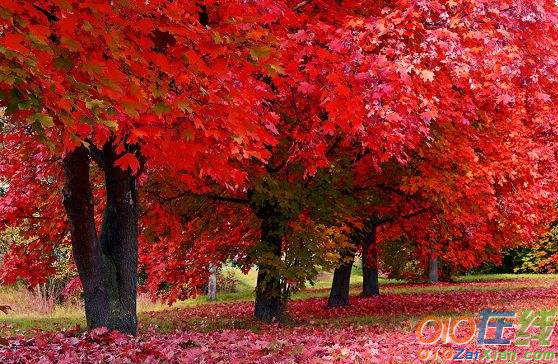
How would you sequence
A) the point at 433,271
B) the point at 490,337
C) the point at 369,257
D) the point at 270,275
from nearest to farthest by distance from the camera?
the point at 490,337, the point at 270,275, the point at 369,257, the point at 433,271

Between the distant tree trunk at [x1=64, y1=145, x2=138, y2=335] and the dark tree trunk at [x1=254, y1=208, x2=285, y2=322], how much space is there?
348 centimetres

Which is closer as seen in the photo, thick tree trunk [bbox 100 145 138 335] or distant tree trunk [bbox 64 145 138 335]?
distant tree trunk [bbox 64 145 138 335]

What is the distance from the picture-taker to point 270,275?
43.5 ft

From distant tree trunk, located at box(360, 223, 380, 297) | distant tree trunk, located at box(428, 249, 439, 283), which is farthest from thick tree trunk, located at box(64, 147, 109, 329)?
distant tree trunk, located at box(428, 249, 439, 283)

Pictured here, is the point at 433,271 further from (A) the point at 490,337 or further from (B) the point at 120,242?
(B) the point at 120,242

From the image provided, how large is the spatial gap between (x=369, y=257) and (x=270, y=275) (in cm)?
812

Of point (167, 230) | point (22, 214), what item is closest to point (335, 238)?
point (167, 230)

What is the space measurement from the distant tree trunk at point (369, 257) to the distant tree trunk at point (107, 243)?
877cm

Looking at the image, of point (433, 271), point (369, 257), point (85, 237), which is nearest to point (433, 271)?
point (433, 271)

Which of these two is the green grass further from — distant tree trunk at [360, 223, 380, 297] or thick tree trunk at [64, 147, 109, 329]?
distant tree trunk at [360, 223, 380, 297]

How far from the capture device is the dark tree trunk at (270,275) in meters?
13.2

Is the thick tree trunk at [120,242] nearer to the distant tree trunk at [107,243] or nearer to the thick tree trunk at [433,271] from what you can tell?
the distant tree trunk at [107,243]

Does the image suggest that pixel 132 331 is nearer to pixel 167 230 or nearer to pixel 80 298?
pixel 167 230

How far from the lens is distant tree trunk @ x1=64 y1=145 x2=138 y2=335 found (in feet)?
31.2
